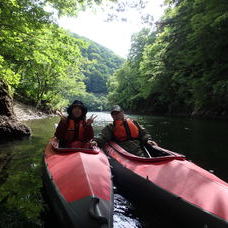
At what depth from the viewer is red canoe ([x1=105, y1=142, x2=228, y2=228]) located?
135 inches

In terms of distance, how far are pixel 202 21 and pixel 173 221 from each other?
15.4 metres

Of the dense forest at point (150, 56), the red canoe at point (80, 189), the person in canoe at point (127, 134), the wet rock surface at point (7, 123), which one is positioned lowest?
the wet rock surface at point (7, 123)

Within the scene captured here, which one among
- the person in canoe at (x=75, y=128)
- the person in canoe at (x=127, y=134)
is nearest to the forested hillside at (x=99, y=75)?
the person in canoe at (x=127, y=134)

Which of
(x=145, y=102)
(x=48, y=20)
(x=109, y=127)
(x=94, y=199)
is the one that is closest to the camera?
(x=94, y=199)

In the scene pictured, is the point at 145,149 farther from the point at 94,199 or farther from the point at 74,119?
the point at 94,199

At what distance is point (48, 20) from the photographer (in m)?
9.39

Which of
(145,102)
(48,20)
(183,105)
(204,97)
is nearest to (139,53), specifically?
(145,102)

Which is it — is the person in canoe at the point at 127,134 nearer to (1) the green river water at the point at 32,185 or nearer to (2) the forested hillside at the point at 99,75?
(1) the green river water at the point at 32,185

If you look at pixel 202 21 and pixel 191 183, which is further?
pixel 202 21

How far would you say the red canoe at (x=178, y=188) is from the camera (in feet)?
11.3

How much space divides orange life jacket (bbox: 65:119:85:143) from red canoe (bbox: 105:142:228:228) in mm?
1345

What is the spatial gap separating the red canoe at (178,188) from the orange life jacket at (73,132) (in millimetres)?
1345

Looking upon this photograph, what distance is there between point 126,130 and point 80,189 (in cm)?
348

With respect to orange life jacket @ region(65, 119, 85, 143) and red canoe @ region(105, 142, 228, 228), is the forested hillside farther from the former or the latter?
red canoe @ region(105, 142, 228, 228)
